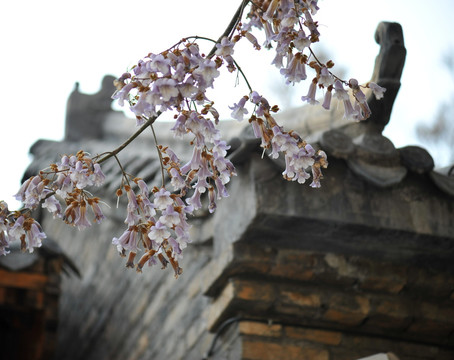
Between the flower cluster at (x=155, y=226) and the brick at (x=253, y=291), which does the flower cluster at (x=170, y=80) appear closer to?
the flower cluster at (x=155, y=226)

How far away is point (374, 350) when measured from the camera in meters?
3.92

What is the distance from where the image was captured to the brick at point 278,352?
12.1 feet

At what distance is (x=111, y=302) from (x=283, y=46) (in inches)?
154

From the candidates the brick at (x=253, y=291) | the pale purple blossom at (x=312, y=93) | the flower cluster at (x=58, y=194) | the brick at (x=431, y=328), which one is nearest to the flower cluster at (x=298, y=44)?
the pale purple blossom at (x=312, y=93)

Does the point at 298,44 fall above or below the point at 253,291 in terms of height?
below

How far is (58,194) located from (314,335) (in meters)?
1.95

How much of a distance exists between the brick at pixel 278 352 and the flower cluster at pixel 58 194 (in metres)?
1.58

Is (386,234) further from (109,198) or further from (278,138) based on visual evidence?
(109,198)

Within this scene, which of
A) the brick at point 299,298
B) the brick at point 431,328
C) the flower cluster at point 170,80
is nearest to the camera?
the flower cluster at point 170,80

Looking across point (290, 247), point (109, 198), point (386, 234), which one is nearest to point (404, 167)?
point (386, 234)

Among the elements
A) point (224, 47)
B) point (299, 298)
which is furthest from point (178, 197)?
point (299, 298)

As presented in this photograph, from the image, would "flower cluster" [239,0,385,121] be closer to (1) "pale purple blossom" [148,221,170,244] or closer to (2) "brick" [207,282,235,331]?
(1) "pale purple blossom" [148,221,170,244]

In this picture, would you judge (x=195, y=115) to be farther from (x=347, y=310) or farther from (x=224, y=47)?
(x=347, y=310)

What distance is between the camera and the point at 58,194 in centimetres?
218
